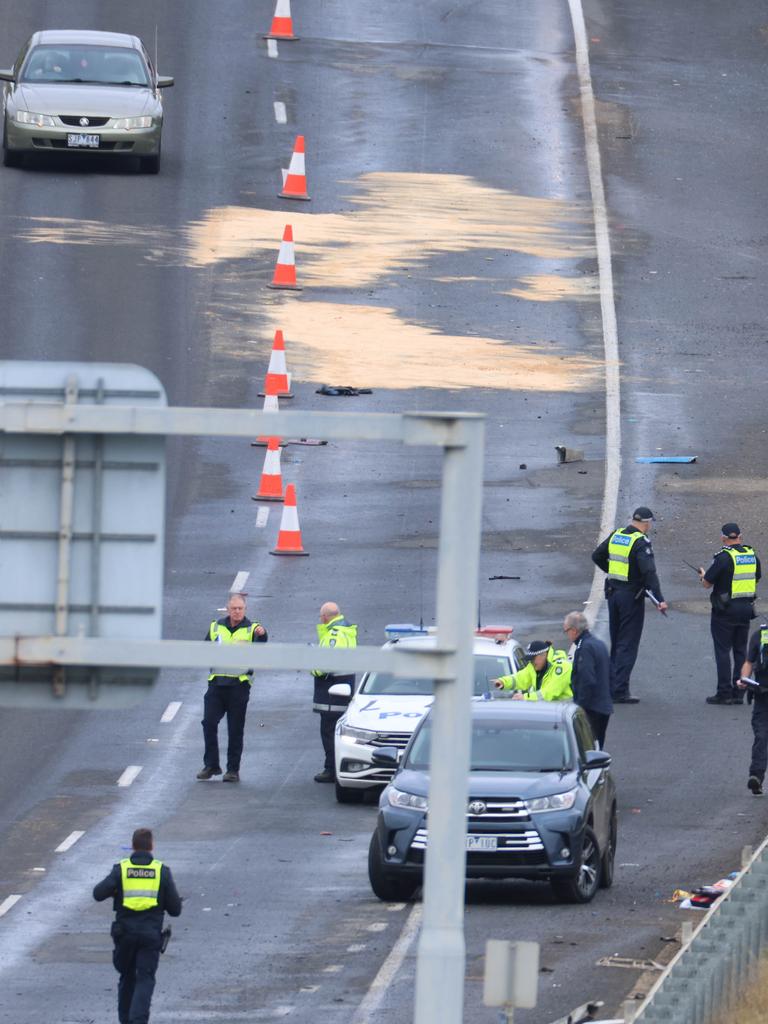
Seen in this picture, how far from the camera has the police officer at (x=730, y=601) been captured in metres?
24.6

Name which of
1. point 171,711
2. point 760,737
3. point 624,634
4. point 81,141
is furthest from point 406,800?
point 81,141

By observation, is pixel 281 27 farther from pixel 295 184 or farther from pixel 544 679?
pixel 544 679

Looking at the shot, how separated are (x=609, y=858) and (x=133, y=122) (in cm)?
2386

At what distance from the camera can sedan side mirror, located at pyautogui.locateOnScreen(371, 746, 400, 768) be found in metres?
20.2

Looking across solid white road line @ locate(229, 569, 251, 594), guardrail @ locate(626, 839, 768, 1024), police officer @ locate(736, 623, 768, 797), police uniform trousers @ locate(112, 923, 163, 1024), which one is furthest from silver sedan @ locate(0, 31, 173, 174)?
guardrail @ locate(626, 839, 768, 1024)

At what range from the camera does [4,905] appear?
1809cm

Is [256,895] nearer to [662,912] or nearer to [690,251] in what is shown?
[662,912]

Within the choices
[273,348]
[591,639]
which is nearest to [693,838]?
[591,639]

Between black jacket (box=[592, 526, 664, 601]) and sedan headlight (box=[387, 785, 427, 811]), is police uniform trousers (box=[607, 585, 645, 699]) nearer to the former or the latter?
black jacket (box=[592, 526, 664, 601])

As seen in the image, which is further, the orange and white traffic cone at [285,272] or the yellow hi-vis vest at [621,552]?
the orange and white traffic cone at [285,272]

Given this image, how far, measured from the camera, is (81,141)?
4031 centimetres

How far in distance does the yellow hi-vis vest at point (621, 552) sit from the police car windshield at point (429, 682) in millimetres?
3133

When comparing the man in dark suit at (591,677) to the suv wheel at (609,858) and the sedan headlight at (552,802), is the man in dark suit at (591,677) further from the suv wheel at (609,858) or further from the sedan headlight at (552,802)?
the sedan headlight at (552,802)

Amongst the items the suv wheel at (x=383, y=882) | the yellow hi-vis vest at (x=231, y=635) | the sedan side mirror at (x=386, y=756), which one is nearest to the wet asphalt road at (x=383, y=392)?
the suv wheel at (x=383, y=882)
